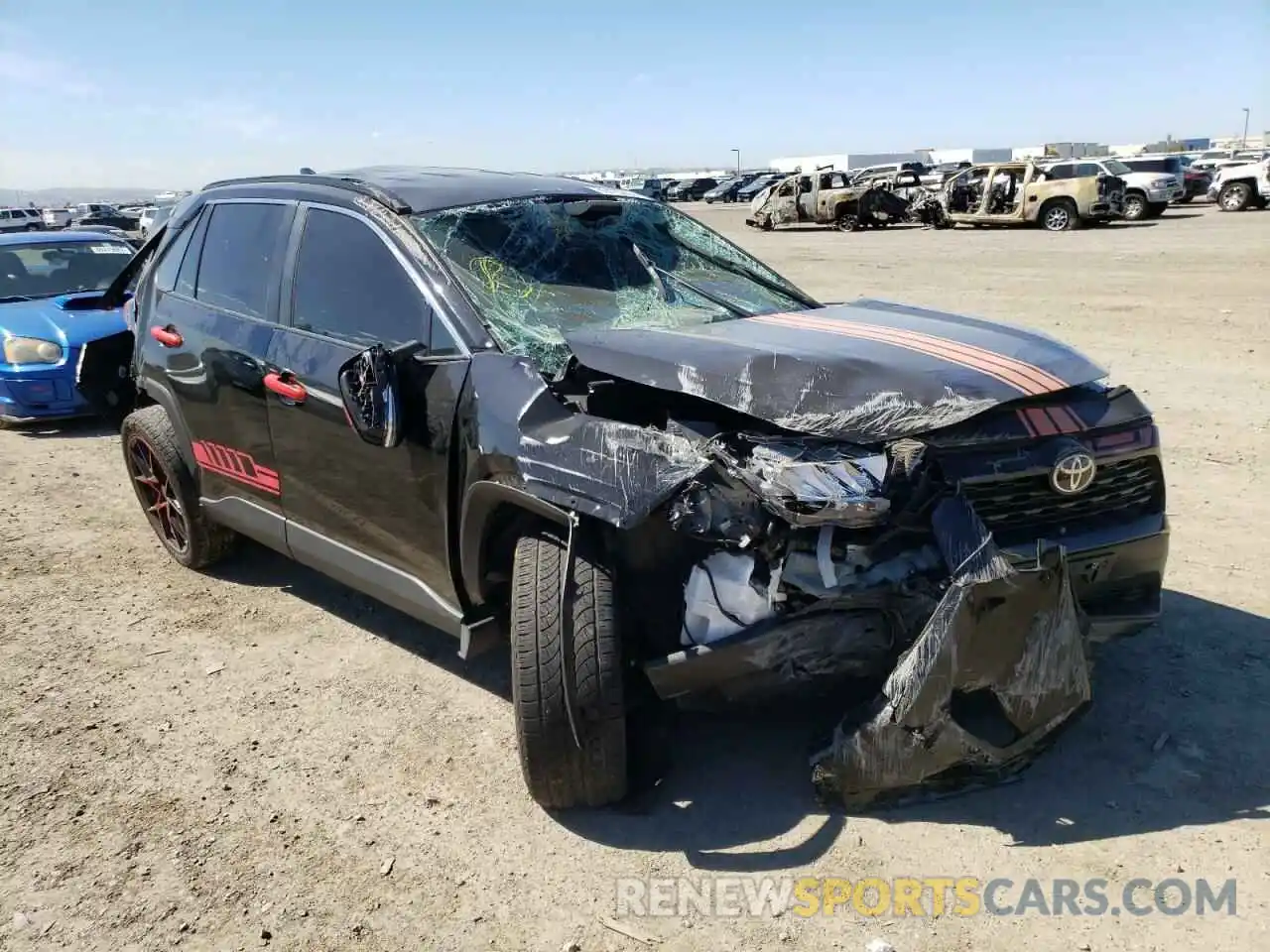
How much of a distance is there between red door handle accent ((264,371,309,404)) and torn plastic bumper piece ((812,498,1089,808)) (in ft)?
7.30

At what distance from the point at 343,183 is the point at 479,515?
1619 mm

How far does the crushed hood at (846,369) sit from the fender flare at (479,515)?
1.54 ft

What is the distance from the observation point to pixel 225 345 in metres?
4.15

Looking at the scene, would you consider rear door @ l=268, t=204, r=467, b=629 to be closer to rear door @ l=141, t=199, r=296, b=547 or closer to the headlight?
rear door @ l=141, t=199, r=296, b=547

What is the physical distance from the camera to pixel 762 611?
277 centimetres

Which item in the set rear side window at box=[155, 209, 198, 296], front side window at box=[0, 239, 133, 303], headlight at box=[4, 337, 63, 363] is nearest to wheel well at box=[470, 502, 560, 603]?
rear side window at box=[155, 209, 198, 296]

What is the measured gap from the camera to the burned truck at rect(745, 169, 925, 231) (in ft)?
94.2

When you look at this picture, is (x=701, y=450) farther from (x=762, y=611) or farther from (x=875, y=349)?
(x=875, y=349)

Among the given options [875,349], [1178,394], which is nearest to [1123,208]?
[1178,394]

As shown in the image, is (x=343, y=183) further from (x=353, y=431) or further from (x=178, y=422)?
(x=178, y=422)

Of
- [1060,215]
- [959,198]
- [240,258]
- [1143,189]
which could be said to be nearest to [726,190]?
[959,198]

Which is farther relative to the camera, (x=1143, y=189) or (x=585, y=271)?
(x=1143, y=189)

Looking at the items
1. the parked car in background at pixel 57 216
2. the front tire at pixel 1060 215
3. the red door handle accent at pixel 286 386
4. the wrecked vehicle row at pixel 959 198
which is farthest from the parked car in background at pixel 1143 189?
the parked car in background at pixel 57 216

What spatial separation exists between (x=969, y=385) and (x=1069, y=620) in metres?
0.71
